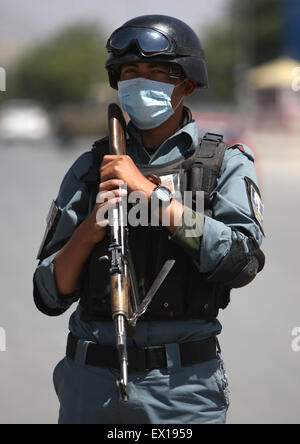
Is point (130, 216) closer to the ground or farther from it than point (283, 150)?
closer to the ground

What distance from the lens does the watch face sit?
6.97 ft

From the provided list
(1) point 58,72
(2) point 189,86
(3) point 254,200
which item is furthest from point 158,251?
(1) point 58,72

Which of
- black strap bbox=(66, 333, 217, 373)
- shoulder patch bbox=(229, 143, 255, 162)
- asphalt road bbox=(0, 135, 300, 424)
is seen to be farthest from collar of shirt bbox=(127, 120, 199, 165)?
asphalt road bbox=(0, 135, 300, 424)

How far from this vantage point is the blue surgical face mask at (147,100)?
2350 mm

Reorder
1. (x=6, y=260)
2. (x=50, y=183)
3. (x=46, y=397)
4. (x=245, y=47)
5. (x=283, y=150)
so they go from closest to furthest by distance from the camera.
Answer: (x=46, y=397)
(x=6, y=260)
(x=50, y=183)
(x=283, y=150)
(x=245, y=47)

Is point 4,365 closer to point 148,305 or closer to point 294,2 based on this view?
point 148,305

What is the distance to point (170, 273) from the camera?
226cm

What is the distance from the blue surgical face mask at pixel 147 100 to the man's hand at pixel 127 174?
24cm

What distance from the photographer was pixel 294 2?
801 inches

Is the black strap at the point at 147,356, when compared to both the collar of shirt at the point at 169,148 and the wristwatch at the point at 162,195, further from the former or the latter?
the collar of shirt at the point at 169,148

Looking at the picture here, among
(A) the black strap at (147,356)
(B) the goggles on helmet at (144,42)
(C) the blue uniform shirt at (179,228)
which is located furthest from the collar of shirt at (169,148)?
(A) the black strap at (147,356)
